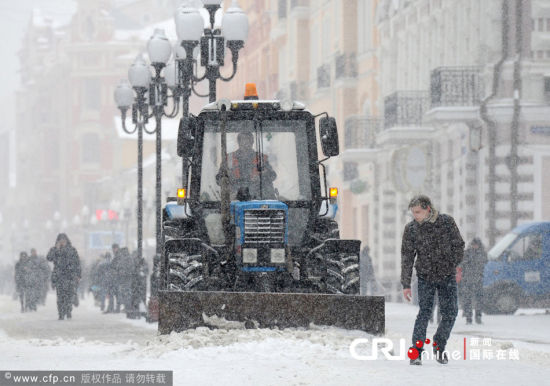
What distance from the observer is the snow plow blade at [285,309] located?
1622 centimetres

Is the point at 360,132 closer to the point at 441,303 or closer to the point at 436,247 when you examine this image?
the point at 441,303

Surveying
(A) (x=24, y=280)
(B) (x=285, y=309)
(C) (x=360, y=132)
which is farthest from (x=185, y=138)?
(C) (x=360, y=132)

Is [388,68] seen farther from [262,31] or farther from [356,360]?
[356,360]

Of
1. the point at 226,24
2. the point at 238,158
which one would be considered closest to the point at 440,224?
→ the point at 238,158

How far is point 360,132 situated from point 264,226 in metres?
34.7

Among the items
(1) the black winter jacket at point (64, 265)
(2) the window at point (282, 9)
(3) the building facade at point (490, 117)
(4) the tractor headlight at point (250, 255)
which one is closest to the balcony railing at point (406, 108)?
(3) the building facade at point (490, 117)

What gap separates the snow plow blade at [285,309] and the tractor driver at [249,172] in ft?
6.67

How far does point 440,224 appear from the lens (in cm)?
1456

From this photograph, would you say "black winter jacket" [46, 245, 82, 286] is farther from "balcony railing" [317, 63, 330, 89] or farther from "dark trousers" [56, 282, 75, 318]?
"balcony railing" [317, 63, 330, 89]

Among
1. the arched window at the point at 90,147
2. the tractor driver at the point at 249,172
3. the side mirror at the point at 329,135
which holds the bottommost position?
the tractor driver at the point at 249,172

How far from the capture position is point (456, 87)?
38719mm

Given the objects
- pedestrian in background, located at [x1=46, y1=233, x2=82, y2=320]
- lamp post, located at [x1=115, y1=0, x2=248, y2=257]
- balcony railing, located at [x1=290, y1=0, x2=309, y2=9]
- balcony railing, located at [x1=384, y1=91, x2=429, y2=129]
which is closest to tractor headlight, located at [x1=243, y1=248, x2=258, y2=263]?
lamp post, located at [x1=115, y1=0, x2=248, y2=257]

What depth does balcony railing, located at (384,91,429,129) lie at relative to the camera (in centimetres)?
4488

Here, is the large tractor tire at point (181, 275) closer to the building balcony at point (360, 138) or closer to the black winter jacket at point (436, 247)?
the black winter jacket at point (436, 247)
